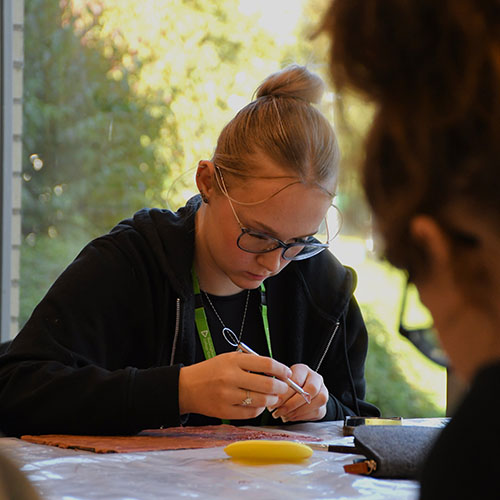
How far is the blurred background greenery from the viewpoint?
3.49 meters

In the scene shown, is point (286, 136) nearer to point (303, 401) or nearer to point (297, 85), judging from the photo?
point (297, 85)

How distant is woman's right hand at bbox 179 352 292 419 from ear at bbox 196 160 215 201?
454 millimetres

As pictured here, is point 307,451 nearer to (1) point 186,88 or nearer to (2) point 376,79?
(2) point 376,79

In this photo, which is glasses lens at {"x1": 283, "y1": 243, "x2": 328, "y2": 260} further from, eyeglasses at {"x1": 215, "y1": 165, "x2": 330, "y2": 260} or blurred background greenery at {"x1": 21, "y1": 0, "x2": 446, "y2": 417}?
blurred background greenery at {"x1": 21, "y1": 0, "x2": 446, "y2": 417}

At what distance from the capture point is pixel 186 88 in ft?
12.3

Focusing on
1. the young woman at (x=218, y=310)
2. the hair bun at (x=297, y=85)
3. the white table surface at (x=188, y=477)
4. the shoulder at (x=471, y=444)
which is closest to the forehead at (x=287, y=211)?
the young woman at (x=218, y=310)

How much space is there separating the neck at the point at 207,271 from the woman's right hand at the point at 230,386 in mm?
432

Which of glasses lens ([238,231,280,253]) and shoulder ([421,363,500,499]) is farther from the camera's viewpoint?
glasses lens ([238,231,280,253])

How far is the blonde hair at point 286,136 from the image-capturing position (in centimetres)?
159

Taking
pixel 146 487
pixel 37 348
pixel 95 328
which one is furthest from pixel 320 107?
pixel 146 487

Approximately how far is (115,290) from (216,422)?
14.5 inches

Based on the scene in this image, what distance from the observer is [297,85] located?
169cm

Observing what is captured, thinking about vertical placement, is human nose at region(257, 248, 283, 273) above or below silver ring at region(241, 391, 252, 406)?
above

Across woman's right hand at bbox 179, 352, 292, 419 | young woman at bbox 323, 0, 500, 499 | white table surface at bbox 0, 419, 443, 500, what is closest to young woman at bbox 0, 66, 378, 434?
woman's right hand at bbox 179, 352, 292, 419
